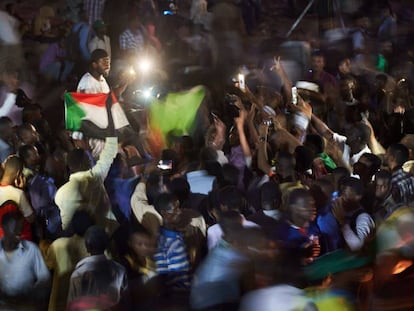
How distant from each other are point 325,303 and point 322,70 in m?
6.73

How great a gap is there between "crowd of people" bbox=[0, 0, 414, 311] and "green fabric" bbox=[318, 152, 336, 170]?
43mm

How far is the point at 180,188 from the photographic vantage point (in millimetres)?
7020

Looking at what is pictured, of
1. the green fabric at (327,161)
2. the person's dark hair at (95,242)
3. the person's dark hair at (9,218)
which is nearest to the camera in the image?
the person's dark hair at (95,242)

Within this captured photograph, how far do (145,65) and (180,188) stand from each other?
4783 millimetres

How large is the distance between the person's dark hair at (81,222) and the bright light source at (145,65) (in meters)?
4.61

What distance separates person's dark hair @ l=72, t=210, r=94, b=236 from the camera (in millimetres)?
6539

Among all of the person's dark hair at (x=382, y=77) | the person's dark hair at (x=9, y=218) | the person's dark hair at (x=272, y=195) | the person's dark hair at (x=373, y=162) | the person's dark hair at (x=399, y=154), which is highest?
the person's dark hair at (x=9, y=218)

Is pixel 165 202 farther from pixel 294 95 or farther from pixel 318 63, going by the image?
pixel 318 63

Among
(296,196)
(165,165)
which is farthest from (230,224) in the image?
(165,165)

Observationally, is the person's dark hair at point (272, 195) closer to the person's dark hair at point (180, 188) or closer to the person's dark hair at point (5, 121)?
the person's dark hair at point (180, 188)

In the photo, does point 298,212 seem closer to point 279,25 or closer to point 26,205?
point 26,205

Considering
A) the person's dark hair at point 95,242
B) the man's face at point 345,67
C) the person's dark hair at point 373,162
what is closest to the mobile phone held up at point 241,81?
the man's face at point 345,67

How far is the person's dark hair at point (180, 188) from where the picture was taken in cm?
699

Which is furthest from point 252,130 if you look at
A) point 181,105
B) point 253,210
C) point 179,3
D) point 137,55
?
point 179,3
